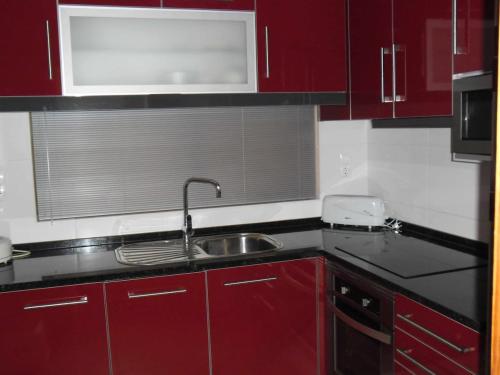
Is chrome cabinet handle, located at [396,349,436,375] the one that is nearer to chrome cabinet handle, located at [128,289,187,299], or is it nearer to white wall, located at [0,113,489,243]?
white wall, located at [0,113,489,243]

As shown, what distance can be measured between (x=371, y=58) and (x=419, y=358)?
4.76ft

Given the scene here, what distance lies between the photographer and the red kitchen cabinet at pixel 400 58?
7.06ft

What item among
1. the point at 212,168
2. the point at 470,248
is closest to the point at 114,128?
the point at 212,168

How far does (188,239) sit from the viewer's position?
295 centimetres

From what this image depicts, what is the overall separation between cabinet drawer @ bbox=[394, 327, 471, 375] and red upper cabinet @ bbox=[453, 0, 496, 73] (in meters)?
1.03

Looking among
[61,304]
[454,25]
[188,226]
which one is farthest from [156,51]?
[454,25]

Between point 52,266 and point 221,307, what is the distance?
0.83 meters

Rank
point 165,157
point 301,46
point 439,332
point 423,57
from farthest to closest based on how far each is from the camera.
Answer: point 165,157 < point 301,46 < point 423,57 < point 439,332

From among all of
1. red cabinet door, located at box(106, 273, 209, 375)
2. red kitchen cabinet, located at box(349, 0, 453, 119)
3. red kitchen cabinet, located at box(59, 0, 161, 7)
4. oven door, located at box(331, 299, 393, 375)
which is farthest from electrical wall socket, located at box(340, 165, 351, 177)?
red kitchen cabinet, located at box(59, 0, 161, 7)

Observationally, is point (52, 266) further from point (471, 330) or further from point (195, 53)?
point (471, 330)

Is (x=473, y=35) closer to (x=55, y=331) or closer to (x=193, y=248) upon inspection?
(x=193, y=248)

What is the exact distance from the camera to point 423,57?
2.26 m

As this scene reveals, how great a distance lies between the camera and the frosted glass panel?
254cm

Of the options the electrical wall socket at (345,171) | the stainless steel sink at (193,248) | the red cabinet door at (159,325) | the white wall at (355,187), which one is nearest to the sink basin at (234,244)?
the stainless steel sink at (193,248)
